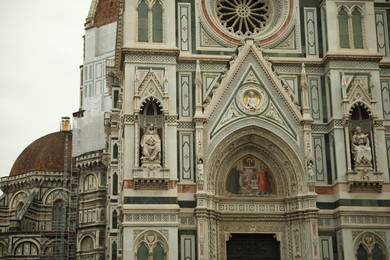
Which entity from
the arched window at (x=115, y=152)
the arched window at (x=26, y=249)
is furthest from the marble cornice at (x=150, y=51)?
the arched window at (x=26, y=249)

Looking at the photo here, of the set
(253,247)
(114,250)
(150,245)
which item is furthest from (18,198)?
(150,245)

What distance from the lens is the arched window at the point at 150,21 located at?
95.5ft

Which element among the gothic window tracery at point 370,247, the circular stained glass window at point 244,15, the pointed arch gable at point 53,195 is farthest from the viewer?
the pointed arch gable at point 53,195

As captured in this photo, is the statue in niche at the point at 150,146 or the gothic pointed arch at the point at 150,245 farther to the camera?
the statue in niche at the point at 150,146

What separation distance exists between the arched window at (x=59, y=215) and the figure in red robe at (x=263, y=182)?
36.4 meters

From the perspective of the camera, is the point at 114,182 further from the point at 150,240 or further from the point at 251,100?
the point at 150,240

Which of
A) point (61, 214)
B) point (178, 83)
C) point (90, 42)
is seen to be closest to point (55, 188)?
point (61, 214)

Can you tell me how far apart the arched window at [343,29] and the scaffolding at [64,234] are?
35587 mm

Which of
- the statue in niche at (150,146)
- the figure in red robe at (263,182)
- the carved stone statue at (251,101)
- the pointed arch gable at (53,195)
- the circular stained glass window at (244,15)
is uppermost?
the pointed arch gable at (53,195)

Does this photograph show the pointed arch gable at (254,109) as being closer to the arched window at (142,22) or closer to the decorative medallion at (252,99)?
the decorative medallion at (252,99)

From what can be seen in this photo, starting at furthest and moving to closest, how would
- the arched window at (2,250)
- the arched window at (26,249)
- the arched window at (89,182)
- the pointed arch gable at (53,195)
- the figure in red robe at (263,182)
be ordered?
1. the pointed arch gable at (53,195)
2. the arched window at (2,250)
3. the arched window at (26,249)
4. the arched window at (89,182)
5. the figure in red robe at (263,182)

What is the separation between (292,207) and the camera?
1125 inches

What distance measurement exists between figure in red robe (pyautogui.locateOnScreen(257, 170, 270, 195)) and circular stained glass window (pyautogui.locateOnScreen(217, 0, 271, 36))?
5810 mm

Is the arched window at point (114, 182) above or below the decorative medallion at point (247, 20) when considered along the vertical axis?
below
